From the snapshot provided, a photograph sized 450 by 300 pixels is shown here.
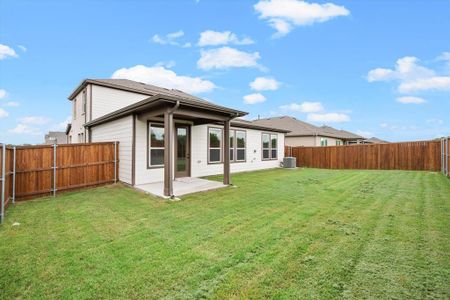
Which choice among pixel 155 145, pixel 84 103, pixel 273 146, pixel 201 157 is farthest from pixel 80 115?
pixel 273 146

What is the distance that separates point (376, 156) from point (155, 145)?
14801mm

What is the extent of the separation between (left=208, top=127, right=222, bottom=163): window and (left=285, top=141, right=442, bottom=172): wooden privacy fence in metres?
8.46

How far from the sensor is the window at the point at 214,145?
11.6m

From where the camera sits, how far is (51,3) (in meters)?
10.4

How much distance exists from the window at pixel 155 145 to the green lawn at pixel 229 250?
3023mm

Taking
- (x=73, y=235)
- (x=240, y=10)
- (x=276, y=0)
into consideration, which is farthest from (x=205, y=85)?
(x=73, y=235)

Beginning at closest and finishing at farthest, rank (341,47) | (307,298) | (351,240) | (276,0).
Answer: (307,298) → (351,240) → (276,0) → (341,47)

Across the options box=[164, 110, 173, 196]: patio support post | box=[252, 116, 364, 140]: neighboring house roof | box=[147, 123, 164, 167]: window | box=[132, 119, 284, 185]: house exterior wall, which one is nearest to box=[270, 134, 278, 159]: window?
box=[132, 119, 284, 185]: house exterior wall

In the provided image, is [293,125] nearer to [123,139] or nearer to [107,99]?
[107,99]

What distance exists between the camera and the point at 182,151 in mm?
10266

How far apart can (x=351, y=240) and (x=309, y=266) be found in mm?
1217

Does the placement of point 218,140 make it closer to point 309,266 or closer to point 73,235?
point 73,235

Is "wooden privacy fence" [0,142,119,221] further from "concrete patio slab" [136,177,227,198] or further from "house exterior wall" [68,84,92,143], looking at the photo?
"house exterior wall" [68,84,92,143]

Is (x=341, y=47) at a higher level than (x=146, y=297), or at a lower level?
Result: higher
